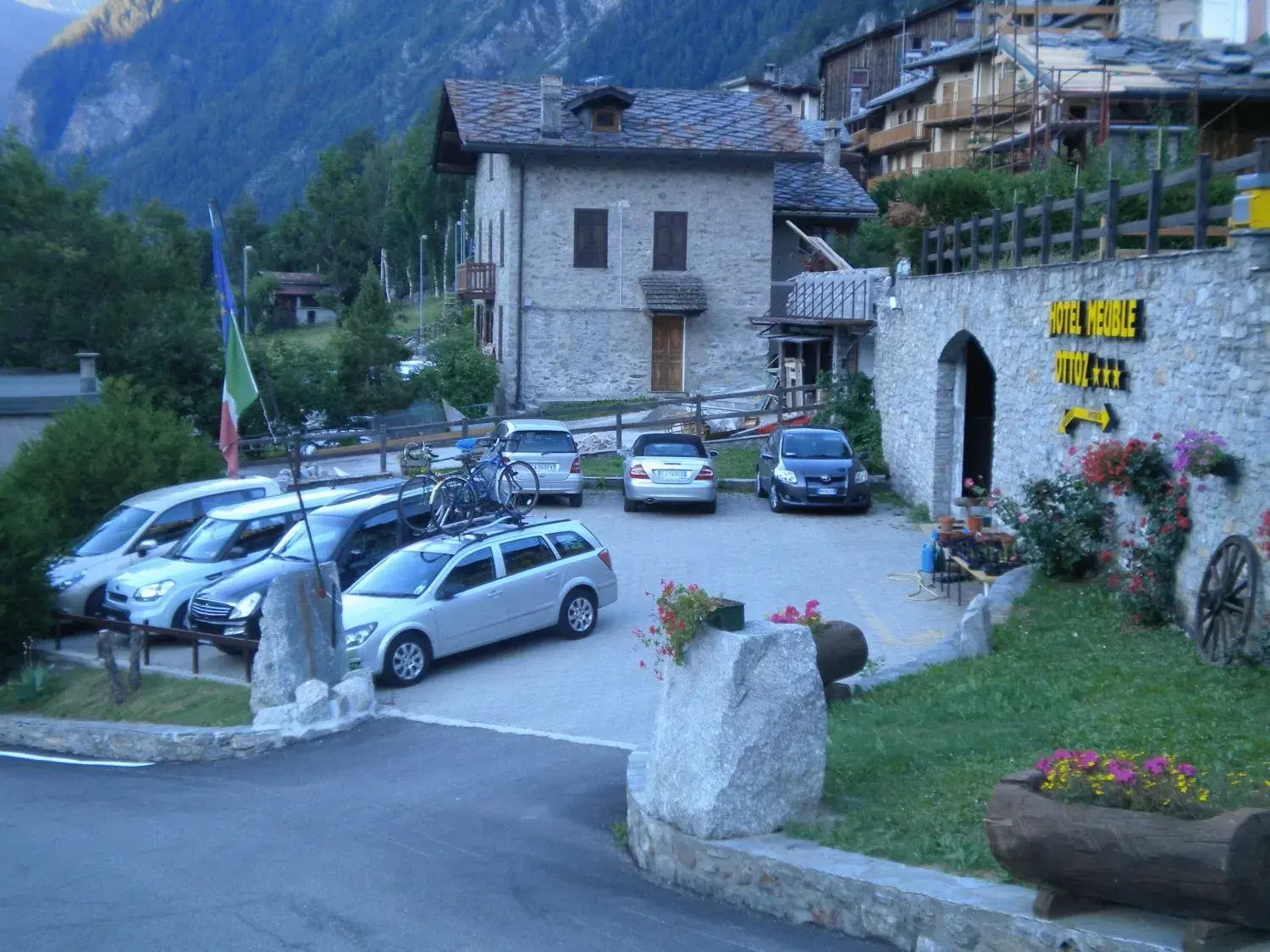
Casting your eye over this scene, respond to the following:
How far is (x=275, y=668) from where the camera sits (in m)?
12.4

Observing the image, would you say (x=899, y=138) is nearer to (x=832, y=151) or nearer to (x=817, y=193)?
(x=832, y=151)

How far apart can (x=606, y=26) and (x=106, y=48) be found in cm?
6126

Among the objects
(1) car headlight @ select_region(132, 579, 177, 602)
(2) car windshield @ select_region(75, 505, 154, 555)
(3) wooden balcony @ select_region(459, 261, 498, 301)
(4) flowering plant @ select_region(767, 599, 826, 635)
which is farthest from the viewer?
(3) wooden balcony @ select_region(459, 261, 498, 301)

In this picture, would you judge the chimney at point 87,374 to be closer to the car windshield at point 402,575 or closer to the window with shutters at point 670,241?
the car windshield at point 402,575

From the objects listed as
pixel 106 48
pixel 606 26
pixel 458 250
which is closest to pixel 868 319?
pixel 458 250

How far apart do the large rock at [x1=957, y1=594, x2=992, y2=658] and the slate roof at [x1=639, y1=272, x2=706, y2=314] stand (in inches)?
1002

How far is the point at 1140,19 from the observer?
31359 mm

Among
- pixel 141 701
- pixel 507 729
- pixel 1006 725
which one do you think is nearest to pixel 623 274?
pixel 141 701

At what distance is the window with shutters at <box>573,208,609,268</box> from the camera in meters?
36.6

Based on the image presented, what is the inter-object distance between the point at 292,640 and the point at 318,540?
13.3 ft

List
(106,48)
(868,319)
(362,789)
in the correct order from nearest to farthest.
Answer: (362,789) < (868,319) < (106,48)

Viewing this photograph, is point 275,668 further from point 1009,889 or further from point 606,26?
point 606,26

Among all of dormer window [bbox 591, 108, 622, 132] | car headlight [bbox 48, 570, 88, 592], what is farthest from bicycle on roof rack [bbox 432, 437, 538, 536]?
dormer window [bbox 591, 108, 622, 132]

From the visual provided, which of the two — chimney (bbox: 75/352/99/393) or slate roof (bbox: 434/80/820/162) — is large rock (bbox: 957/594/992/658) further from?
slate roof (bbox: 434/80/820/162)
